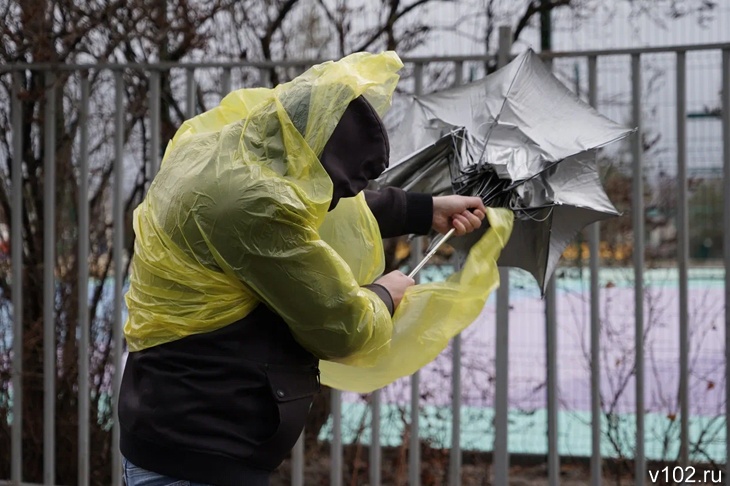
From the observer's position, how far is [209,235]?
193 cm

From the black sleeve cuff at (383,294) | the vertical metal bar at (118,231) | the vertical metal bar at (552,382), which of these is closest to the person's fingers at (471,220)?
the black sleeve cuff at (383,294)

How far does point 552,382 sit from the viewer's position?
3473 mm

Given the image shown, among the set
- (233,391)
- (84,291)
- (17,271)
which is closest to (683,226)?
(233,391)

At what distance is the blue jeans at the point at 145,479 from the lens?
78.7 inches

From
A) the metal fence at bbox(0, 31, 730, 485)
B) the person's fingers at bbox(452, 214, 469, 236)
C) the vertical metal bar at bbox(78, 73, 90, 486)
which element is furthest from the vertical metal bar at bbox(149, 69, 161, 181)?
the person's fingers at bbox(452, 214, 469, 236)

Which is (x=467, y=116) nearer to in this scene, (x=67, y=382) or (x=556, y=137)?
(x=556, y=137)

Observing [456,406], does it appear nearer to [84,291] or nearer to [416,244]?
[416,244]

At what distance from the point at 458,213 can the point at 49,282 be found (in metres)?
2.22

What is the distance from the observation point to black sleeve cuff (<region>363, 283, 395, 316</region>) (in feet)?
7.16

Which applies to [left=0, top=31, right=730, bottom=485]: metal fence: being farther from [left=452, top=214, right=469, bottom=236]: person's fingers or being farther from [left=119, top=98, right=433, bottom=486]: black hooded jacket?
[left=119, top=98, right=433, bottom=486]: black hooded jacket

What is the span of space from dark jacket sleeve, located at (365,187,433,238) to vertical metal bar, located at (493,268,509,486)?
1097 mm

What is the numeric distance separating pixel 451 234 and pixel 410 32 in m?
2.39

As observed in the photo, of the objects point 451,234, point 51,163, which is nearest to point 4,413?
point 51,163

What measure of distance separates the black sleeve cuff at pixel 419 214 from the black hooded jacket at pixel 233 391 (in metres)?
0.46
